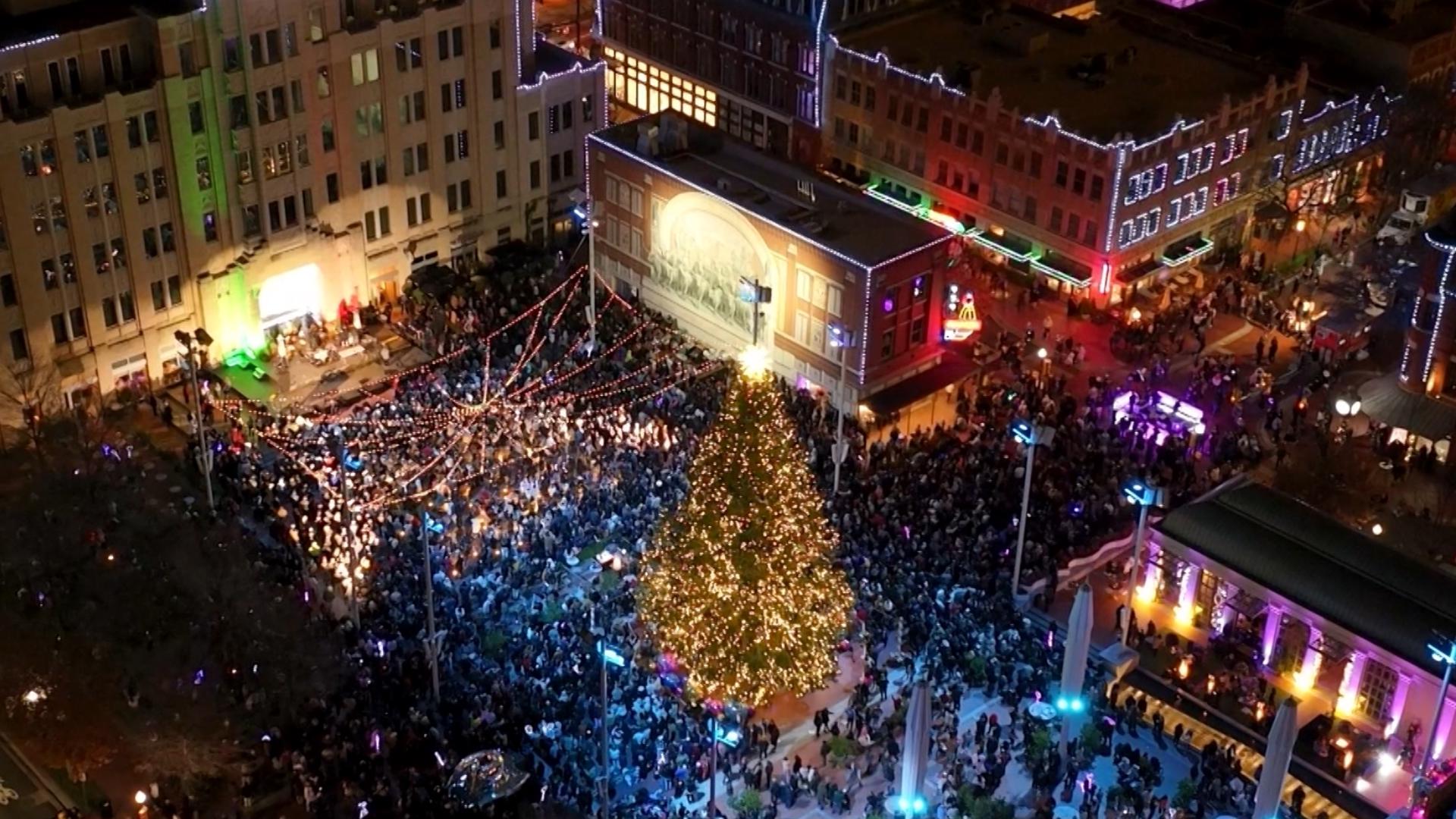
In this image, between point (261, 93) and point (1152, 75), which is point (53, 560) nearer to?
point (261, 93)

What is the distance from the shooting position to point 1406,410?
216ft

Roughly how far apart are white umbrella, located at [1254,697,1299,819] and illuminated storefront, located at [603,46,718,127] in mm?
53450

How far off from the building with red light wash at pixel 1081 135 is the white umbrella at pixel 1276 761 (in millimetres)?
33036

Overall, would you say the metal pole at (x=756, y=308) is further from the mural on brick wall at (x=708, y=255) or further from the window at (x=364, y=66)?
the window at (x=364, y=66)

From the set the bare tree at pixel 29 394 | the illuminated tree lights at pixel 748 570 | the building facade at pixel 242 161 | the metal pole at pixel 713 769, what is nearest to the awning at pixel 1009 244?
the building facade at pixel 242 161

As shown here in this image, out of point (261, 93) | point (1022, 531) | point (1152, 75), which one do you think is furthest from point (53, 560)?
point (1152, 75)

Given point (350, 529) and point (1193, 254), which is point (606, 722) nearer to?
point (350, 529)

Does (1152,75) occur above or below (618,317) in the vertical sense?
above

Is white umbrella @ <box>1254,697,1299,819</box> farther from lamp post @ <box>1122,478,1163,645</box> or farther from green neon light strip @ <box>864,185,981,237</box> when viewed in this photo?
green neon light strip @ <box>864,185,981,237</box>

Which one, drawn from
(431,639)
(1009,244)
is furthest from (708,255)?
(431,639)

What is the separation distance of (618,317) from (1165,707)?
2973 centimetres

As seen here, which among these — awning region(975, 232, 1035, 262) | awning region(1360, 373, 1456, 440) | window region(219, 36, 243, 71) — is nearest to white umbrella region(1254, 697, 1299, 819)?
awning region(1360, 373, 1456, 440)

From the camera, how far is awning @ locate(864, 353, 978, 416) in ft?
217

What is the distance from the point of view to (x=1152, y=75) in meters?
79.0
